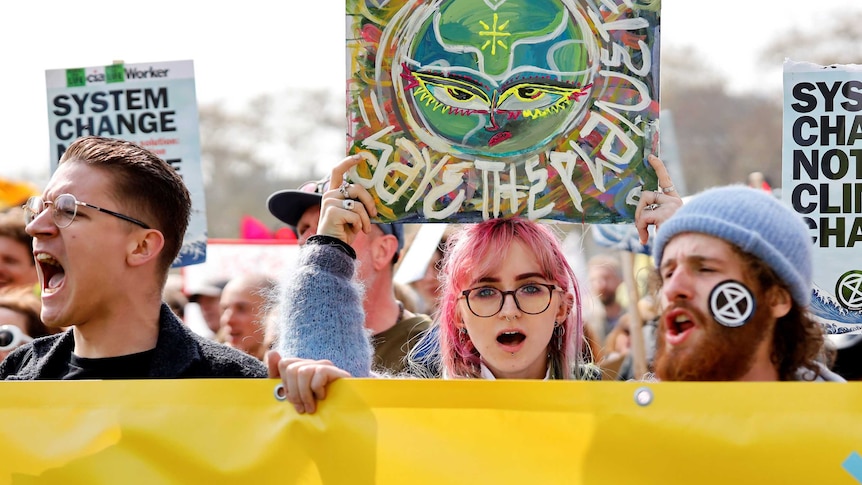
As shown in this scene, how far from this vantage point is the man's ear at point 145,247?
A: 316 cm

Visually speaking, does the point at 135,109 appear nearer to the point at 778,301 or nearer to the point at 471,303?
the point at 471,303

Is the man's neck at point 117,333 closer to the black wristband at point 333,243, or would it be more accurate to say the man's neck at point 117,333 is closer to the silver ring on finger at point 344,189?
the black wristband at point 333,243

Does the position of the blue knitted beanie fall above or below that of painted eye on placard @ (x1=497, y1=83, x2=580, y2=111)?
below

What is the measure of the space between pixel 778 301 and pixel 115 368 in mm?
1698

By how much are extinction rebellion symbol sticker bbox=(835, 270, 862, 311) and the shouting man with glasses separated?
162cm

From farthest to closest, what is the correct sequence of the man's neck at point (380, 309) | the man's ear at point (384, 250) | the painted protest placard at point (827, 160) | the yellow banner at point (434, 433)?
the man's ear at point (384, 250)
the man's neck at point (380, 309)
the painted protest placard at point (827, 160)
the yellow banner at point (434, 433)

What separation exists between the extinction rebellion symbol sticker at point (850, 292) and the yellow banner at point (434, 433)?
88cm

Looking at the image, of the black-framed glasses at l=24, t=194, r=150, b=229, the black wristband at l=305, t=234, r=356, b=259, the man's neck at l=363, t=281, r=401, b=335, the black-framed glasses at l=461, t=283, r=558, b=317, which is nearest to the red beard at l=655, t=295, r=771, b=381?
the black-framed glasses at l=461, t=283, r=558, b=317

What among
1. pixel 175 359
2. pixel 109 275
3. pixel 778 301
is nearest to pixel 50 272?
pixel 109 275

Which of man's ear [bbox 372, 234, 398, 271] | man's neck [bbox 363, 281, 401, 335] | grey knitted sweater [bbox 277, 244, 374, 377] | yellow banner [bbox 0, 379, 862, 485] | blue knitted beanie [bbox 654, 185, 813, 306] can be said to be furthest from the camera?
man's ear [bbox 372, 234, 398, 271]

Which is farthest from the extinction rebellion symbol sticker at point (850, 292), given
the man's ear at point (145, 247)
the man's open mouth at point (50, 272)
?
the man's open mouth at point (50, 272)

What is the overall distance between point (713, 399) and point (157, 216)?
1.61m

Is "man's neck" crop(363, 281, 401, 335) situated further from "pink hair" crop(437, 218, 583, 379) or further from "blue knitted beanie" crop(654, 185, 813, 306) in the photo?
"blue knitted beanie" crop(654, 185, 813, 306)

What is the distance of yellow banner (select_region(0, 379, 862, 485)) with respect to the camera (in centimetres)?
245
